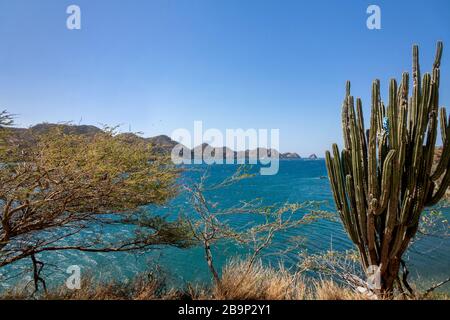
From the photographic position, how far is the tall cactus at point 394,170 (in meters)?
4.62

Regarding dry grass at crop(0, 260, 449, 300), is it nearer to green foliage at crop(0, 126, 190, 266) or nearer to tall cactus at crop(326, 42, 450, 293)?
tall cactus at crop(326, 42, 450, 293)

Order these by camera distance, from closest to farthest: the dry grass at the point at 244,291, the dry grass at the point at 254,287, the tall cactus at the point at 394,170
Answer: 1. the tall cactus at the point at 394,170
2. the dry grass at the point at 244,291
3. the dry grass at the point at 254,287

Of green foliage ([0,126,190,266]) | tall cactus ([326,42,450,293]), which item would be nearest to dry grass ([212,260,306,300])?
tall cactus ([326,42,450,293])

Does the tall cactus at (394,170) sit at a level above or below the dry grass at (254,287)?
above

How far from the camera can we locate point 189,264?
14.6 metres

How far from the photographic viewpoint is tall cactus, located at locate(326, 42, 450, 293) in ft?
15.1

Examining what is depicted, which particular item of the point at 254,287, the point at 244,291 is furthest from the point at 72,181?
the point at 254,287

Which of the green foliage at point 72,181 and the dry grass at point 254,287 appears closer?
the green foliage at point 72,181

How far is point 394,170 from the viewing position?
175 inches

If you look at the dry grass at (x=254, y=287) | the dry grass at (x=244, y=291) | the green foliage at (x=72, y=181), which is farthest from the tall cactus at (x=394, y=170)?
the green foliage at (x=72, y=181)

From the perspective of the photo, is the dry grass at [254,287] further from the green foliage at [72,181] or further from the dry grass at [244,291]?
the green foliage at [72,181]

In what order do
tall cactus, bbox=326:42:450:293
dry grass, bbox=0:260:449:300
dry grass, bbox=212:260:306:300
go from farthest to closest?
dry grass, bbox=212:260:306:300 → dry grass, bbox=0:260:449:300 → tall cactus, bbox=326:42:450:293
